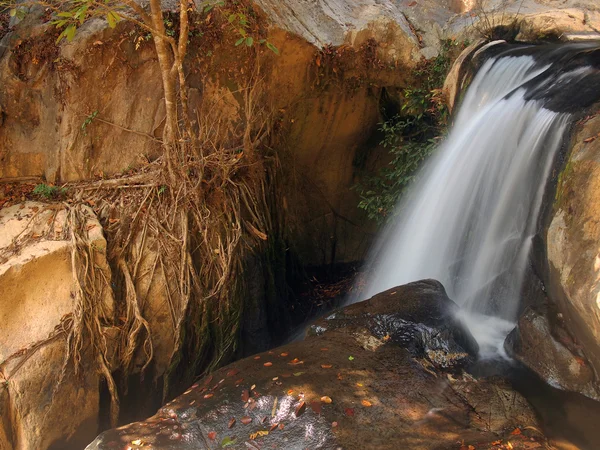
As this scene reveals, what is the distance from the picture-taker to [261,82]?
20.3 ft

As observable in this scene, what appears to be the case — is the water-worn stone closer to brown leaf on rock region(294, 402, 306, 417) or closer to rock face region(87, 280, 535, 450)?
rock face region(87, 280, 535, 450)

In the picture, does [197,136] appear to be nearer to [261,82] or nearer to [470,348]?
[261,82]

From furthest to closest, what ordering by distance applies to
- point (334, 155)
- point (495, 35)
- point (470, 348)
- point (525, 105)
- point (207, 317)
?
point (334, 155) → point (495, 35) → point (207, 317) → point (525, 105) → point (470, 348)

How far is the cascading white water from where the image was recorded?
4.54m

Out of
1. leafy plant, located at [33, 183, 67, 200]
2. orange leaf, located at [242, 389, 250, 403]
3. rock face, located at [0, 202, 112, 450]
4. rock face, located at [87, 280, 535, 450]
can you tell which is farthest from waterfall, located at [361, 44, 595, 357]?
leafy plant, located at [33, 183, 67, 200]

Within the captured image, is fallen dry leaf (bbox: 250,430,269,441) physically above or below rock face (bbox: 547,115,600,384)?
below

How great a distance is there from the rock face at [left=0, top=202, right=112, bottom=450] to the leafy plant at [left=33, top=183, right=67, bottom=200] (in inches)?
15.7

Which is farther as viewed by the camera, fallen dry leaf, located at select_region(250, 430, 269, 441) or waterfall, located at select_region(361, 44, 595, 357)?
waterfall, located at select_region(361, 44, 595, 357)

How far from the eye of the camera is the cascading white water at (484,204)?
4.54 metres

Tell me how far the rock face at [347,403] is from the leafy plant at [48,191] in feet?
10.2

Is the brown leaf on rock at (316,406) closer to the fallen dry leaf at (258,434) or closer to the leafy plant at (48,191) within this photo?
the fallen dry leaf at (258,434)

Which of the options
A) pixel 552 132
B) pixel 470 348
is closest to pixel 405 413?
pixel 470 348

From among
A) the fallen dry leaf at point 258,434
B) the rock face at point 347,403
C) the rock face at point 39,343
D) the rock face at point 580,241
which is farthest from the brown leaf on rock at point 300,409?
the rock face at point 39,343

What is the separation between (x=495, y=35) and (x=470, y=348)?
4.64 meters
